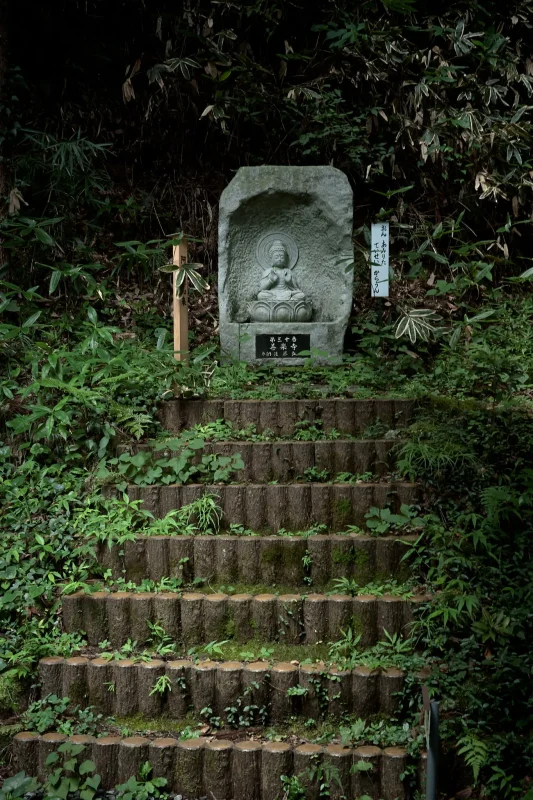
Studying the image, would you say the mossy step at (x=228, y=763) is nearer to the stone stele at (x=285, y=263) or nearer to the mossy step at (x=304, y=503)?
the mossy step at (x=304, y=503)

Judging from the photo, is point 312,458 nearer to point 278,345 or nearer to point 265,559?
point 265,559

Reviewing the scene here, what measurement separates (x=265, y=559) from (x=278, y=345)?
2.88m

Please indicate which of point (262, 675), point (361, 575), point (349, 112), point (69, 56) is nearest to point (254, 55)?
point (349, 112)

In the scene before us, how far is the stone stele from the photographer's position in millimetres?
6273

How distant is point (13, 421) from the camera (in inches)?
170

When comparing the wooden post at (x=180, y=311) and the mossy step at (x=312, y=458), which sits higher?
the wooden post at (x=180, y=311)

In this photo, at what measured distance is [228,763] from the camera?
2.95m

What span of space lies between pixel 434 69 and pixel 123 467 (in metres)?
5.39

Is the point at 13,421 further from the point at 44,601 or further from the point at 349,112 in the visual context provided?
the point at 349,112

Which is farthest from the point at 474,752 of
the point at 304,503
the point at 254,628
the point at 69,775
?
the point at 69,775

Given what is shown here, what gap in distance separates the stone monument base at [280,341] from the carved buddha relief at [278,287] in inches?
→ 7.3

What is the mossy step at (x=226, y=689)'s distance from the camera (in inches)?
122

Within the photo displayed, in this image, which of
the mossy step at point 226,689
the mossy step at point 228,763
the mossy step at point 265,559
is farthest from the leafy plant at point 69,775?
→ the mossy step at point 265,559

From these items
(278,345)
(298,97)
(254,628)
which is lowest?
(254,628)
